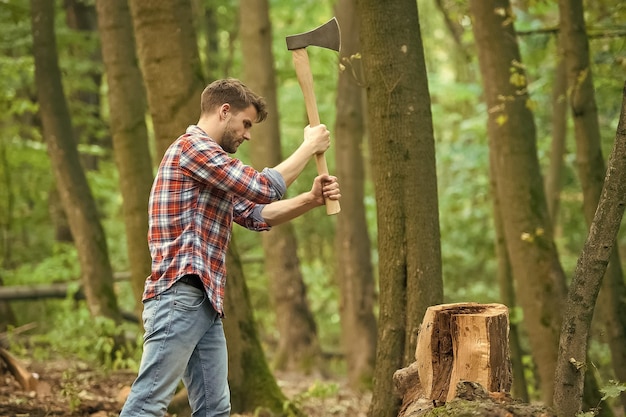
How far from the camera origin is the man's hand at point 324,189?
4.86 metres

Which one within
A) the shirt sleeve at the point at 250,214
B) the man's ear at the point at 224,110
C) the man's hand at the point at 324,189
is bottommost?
the shirt sleeve at the point at 250,214

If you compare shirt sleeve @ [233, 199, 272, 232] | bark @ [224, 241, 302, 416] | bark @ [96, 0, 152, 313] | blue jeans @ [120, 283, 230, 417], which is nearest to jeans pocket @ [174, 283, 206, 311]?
blue jeans @ [120, 283, 230, 417]

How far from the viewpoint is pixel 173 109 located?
22.6 ft

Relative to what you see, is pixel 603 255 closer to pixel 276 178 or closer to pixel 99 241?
pixel 276 178

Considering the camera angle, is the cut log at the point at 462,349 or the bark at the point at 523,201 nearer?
the cut log at the point at 462,349

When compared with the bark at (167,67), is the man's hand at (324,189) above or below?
below

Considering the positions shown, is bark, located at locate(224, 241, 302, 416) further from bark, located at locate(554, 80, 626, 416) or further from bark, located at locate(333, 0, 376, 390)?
bark, located at locate(333, 0, 376, 390)

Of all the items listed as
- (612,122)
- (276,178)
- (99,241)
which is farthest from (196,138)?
(612,122)

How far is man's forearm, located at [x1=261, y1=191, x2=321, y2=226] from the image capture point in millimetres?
4922

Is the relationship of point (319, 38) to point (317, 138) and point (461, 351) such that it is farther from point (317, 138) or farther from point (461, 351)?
point (461, 351)

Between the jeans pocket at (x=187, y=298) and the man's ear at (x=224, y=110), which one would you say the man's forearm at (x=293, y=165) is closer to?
the man's ear at (x=224, y=110)

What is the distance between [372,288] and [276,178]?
8796 millimetres

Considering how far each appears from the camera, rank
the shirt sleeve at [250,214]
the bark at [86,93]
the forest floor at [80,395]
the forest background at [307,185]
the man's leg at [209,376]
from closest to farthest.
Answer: the man's leg at [209,376] → the shirt sleeve at [250,214] → the forest floor at [80,395] → the forest background at [307,185] → the bark at [86,93]

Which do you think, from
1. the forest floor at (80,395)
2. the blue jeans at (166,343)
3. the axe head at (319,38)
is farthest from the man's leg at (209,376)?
the forest floor at (80,395)
